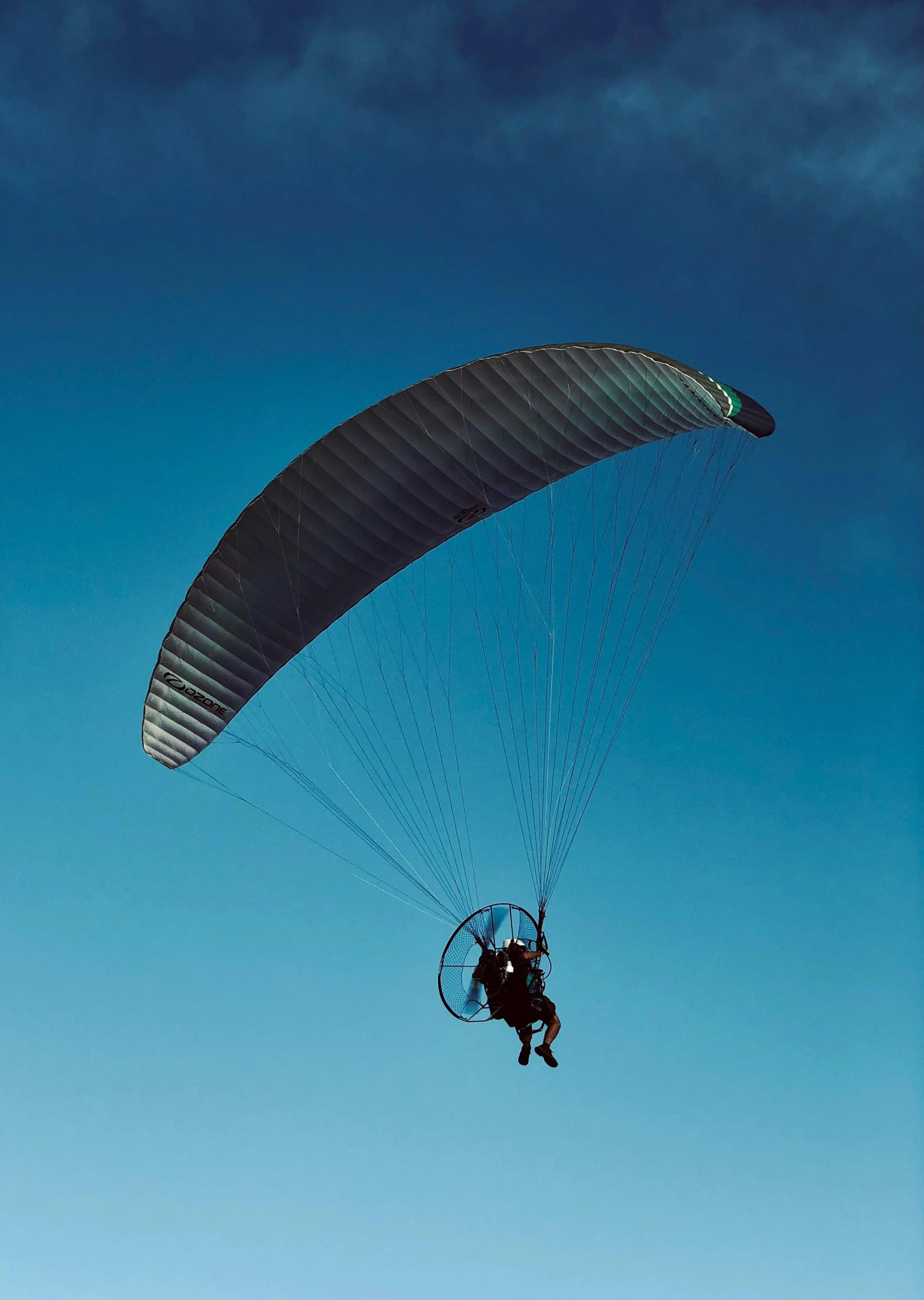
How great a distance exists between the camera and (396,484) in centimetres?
1822

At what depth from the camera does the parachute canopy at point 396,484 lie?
16953mm

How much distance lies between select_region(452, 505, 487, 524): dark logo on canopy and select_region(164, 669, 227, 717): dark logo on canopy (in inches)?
195

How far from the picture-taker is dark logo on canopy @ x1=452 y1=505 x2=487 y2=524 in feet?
62.4

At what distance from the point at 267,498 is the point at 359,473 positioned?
4.49ft

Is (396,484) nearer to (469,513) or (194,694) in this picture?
(469,513)

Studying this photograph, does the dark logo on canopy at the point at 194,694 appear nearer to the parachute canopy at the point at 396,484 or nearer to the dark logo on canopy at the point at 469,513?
the parachute canopy at the point at 396,484

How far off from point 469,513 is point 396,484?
145 cm

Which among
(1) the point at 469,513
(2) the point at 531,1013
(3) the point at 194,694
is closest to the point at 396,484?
(1) the point at 469,513

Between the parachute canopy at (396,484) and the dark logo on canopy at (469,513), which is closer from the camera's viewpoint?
the parachute canopy at (396,484)

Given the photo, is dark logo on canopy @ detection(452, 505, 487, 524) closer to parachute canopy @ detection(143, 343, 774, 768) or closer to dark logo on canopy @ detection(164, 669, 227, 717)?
parachute canopy @ detection(143, 343, 774, 768)

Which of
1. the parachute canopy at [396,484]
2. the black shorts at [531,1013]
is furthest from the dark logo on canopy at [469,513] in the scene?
Result: the black shorts at [531,1013]

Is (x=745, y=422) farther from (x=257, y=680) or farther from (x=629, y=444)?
(x=257, y=680)

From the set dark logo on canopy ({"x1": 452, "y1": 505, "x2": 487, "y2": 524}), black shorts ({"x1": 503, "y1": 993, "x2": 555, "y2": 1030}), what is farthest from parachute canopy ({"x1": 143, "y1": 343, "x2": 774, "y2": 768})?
black shorts ({"x1": 503, "y1": 993, "x2": 555, "y2": 1030})

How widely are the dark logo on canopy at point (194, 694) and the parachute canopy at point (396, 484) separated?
0.10ft
